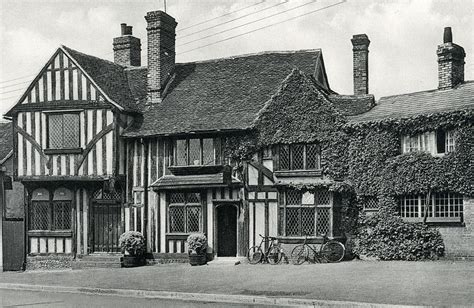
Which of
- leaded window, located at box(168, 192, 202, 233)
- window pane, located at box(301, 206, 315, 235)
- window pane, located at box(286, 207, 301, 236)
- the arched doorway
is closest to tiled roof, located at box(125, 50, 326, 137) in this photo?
leaded window, located at box(168, 192, 202, 233)

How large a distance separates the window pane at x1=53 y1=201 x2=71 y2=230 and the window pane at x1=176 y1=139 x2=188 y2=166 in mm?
5019

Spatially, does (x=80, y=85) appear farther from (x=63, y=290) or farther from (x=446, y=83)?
(x=446, y=83)

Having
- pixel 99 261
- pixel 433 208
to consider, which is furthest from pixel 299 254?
pixel 99 261

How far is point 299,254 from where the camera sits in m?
22.7

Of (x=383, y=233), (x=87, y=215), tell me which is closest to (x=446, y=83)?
(x=383, y=233)

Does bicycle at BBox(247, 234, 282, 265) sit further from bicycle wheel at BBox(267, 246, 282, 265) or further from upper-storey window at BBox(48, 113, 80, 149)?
upper-storey window at BBox(48, 113, 80, 149)

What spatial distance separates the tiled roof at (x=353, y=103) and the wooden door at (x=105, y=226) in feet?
31.6

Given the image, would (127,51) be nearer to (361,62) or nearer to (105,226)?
(105,226)

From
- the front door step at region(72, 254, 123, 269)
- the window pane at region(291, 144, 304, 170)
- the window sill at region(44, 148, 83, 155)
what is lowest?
the front door step at region(72, 254, 123, 269)

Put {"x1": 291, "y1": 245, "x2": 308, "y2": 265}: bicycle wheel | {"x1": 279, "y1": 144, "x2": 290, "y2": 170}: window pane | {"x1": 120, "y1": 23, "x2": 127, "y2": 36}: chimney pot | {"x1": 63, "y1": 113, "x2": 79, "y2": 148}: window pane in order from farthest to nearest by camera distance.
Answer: {"x1": 120, "y1": 23, "x2": 127, "y2": 36}: chimney pot, {"x1": 63, "y1": 113, "x2": 79, "y2": 148}: window pane, {"x1": 279, "y1": 144, "x2": 290, "y2": 170}: window pane, {"x1": 291, "y1": 245, "x2": 308, "y2": 265}: bicycle wheel

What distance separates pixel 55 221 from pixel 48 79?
5776mm

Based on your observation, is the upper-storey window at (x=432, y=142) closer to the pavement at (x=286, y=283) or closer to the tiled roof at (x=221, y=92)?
the pavement at (x=286, y=283)

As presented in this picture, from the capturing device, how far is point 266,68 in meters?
27.0

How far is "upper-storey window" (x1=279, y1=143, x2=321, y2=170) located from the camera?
23595 millimetres
